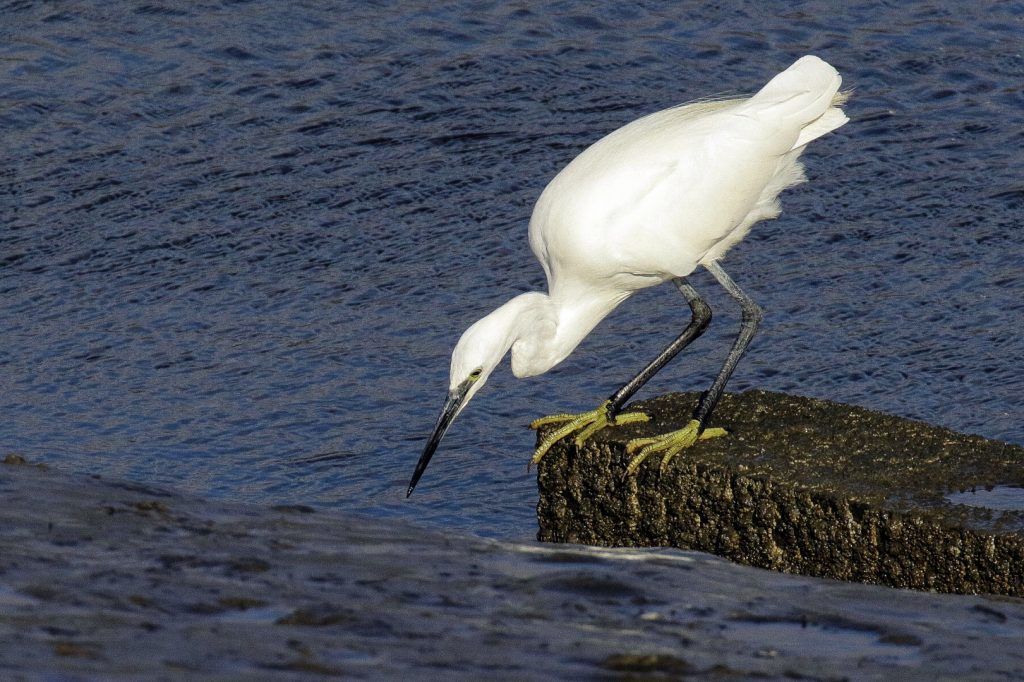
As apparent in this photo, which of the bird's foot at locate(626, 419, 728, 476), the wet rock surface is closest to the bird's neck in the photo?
the bird's foot at locate(626, 419, 728, 476)

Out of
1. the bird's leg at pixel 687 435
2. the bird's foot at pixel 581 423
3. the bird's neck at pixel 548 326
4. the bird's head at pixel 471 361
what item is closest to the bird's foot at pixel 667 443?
the bird's leg at pixel 687 435

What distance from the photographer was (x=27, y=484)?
14.1 ft

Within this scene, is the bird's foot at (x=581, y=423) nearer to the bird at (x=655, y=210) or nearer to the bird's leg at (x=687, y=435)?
the bird at (x=655, y=210)

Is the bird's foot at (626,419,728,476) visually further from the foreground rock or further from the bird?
the bird

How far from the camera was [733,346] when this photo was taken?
5.62 m

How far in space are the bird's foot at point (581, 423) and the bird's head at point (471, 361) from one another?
1.00ft

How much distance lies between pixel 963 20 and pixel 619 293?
523 cm

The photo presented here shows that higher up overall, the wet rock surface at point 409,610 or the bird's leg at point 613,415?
the wet rock surface at point 409,610

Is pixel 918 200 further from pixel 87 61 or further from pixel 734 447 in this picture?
pixel 87 61

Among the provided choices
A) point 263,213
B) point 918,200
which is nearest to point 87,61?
point 263,213

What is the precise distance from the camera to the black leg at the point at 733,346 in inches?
199

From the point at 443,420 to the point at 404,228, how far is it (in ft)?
10.5

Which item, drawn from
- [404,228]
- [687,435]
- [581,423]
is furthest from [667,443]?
[404,228]

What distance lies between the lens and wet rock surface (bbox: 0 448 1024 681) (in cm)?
295
